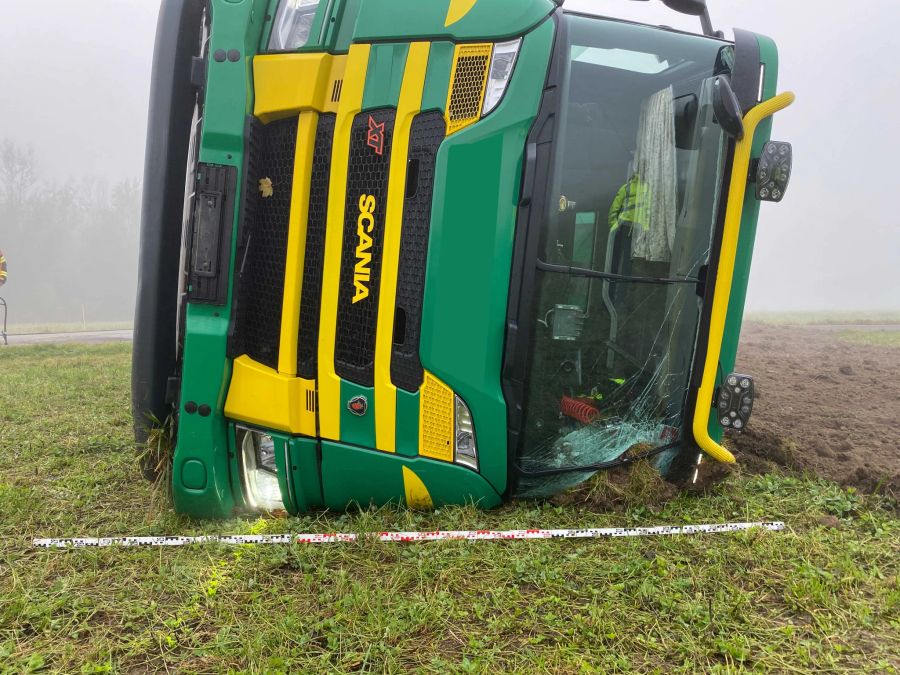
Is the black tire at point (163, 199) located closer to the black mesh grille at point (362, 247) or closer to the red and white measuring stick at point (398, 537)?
the red and white measuring stick at point (398, 537)

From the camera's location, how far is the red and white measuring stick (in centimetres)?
226

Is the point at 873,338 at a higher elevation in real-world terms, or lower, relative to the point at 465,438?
higher

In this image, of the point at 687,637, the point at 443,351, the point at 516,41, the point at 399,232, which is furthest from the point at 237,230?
the point at 687,637

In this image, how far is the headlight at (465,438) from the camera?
232 cm

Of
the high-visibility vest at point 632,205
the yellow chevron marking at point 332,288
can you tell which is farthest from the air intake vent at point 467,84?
the high-visibility vest at point 632,205

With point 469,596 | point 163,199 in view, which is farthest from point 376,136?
point 469,596

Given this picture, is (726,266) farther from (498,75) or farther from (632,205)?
(498,75)

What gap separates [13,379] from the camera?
6.14 metres

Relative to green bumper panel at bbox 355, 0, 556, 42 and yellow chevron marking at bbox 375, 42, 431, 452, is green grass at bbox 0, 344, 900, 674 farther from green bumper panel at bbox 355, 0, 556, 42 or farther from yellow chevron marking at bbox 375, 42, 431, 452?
green bumper panel at bbox 355, 0, 556, 42

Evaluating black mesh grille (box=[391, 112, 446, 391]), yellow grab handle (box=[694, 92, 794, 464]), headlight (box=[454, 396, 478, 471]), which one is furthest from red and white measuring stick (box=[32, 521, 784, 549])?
black mesh grille (box=[391, 112, 446, 391])

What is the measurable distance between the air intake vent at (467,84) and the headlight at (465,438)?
A: 1.12m

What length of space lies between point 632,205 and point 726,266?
47 centimetres

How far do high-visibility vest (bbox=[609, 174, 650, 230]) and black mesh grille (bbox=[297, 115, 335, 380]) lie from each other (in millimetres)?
1208

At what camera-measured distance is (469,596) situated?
1.95 metres
